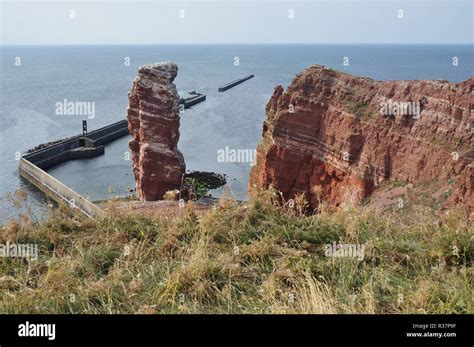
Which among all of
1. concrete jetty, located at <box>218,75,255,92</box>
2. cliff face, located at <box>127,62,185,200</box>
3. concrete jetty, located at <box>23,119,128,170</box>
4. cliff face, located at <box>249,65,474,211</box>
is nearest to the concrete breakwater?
concrete jetty, located at <box>23,119,128,170</box>

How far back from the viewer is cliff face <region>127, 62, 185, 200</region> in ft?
107

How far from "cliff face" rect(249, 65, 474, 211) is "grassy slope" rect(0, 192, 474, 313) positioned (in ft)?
46.8

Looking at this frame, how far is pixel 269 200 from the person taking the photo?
6.39 metres

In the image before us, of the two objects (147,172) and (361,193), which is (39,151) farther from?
(361,193)

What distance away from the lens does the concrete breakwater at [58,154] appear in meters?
41.7

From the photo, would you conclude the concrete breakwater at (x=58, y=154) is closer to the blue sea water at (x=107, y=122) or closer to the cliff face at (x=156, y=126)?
the blue sea water at (x=107, y=122)

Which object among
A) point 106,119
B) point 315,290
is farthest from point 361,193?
point 106,119

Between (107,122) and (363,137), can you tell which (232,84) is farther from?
(363,137)

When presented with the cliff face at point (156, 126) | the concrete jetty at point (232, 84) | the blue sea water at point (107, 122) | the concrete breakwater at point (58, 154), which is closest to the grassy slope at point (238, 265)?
the blue sea water at point (107, 122)

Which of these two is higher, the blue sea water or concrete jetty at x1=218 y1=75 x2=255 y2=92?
concrete jetty at x1=218 y1=75 x2=255 y2=92

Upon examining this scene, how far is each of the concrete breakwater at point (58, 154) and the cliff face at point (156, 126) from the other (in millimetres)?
7719

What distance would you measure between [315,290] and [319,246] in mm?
1176

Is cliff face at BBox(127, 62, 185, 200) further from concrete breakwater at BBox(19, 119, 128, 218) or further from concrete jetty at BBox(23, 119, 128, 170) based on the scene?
concrete jetty at BBox(23, 119, 128, 170)

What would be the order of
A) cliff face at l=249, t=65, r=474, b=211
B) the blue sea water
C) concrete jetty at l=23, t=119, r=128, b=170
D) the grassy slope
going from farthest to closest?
concrete jetty at l=23, t=119, r=128, b=170, the blue sea water, cliff face at l=249, t=65, r=474, b=211, the grassy slope
